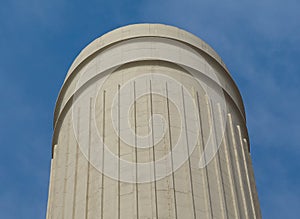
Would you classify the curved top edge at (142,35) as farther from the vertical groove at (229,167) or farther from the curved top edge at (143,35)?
the vertical groove at (229,167)

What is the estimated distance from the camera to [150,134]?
784 inches

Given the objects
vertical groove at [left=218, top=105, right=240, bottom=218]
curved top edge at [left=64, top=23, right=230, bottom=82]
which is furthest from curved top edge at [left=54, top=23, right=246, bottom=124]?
vertical groove at [left=218, top=105, right=240, bottom=218]

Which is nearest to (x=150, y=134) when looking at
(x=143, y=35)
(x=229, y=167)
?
(x=229, y=167)

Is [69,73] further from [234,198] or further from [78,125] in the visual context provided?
[234,198]

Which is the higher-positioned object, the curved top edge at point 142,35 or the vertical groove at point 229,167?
the curved top edge at point 142,35

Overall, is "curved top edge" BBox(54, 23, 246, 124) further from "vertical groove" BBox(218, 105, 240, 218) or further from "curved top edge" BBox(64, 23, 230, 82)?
"vertical groove" BBox(218, 105, 240, 218)

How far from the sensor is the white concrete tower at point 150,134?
18625 millimetres

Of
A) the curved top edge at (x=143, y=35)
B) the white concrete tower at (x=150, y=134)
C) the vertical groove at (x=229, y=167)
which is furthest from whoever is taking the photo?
the curved top edge at (x=143, y=35)

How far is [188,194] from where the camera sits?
18.5 m

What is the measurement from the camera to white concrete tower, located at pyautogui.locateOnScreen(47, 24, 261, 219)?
733 inches

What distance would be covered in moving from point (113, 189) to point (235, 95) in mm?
8101

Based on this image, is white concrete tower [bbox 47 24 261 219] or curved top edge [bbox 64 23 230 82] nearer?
white concrete tower [bbox 47 24 261 219]

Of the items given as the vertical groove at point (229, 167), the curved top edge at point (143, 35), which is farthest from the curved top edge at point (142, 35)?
the vertical groove at point (229, 167)

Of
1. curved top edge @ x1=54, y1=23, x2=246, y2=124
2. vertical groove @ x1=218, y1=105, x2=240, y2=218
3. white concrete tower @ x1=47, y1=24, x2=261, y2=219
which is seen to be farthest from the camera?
curved top edge @ x1=54, y1=23, x2=246, y2=124
